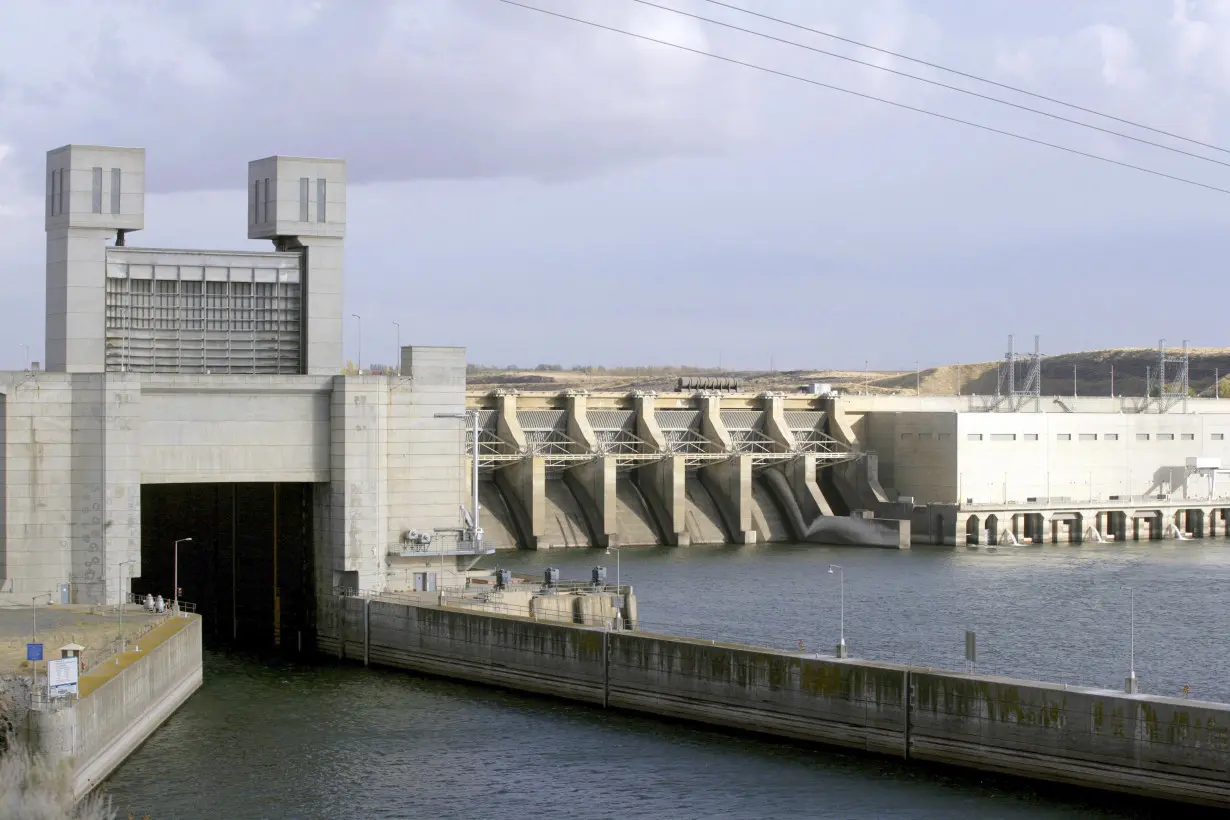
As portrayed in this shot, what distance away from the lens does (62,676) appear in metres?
31.0

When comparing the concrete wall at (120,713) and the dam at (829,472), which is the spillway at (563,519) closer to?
the dam at (829,472)

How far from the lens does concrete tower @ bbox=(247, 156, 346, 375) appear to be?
50.4 m

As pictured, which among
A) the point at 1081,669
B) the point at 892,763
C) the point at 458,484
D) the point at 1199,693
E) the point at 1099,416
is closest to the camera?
the point at 892,763

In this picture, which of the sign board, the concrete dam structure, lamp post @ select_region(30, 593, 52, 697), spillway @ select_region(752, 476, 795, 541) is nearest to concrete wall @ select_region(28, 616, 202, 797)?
the sign board

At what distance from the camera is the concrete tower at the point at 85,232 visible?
48.2m

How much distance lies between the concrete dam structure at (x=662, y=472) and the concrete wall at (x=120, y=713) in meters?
40.7

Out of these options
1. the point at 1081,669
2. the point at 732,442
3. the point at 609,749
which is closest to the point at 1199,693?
the point at 1081,669

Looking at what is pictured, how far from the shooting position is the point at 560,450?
8856 cm

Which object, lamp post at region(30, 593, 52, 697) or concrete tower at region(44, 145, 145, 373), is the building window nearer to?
concrete tower at region(44, 145, 145, 373)

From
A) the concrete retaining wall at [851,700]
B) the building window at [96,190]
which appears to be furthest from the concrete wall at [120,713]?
the building window at [96,190]

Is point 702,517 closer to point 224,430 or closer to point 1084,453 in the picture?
point 1084,453

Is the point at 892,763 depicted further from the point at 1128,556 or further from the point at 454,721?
the point at 1128,556

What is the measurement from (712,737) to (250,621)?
2041cm

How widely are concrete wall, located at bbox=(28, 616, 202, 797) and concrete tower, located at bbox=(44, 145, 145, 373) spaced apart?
1004cm
